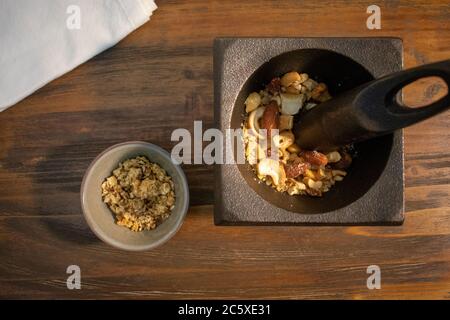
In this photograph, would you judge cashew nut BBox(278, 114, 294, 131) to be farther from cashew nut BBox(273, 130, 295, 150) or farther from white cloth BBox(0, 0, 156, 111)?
white cloth BBox(0, 0, 156, 111)

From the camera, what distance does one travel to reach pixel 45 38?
938 mm

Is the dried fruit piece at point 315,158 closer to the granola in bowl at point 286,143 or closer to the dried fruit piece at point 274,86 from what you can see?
the granola in bowl at point 286,143

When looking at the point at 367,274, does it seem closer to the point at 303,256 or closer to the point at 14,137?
the point at 303,256

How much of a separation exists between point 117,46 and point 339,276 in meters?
0.61

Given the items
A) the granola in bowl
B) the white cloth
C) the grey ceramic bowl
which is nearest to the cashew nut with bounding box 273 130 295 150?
the granola in bowl

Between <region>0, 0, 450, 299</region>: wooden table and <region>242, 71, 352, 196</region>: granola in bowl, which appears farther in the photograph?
<region>0, 0, 450, 299</region>: wooden table

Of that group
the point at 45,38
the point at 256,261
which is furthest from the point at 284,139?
the point at 45,38

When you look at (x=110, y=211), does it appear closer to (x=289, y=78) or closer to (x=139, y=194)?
(x=139, y=194)

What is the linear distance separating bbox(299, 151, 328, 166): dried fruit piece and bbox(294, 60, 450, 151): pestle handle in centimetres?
6

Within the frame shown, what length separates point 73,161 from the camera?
943mm

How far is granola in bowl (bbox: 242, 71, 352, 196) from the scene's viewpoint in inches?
31.1
